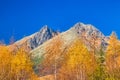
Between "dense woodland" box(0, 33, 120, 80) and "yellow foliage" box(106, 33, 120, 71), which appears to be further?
"yellow foliage" box(106, 33, 120, 71)

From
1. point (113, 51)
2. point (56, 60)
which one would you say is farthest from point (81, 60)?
point (113, 51)

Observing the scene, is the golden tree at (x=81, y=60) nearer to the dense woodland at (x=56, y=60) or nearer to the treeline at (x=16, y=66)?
the dense woodland at (x=56, y=60)

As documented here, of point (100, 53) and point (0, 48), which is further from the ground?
point (0, 48)

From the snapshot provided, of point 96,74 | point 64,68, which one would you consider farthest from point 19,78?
point 96,74

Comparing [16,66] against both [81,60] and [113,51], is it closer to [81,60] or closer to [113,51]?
[81,60]

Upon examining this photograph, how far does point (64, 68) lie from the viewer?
95.8 m

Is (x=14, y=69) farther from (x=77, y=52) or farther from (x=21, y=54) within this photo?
(x=77, y=52)

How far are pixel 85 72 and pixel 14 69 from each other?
1511cm

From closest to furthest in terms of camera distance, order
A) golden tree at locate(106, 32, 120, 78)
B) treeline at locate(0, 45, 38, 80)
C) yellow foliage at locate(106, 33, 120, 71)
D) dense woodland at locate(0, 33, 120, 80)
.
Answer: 1. dense woodland at locate(0, 33, 120, 80)
2. treeline at locate(0, 45, 38, 80)
3. golden tree at locate(106, 32, 120, 78)
4. yellow foliage at locate(106, 33, 120, 71)

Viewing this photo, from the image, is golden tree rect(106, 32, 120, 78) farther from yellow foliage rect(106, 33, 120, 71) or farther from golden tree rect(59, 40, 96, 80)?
golden tree rect(59, 40, 96, 80)

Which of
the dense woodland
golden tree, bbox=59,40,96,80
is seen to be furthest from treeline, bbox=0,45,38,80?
golden tree, bbox=59,40,96,80

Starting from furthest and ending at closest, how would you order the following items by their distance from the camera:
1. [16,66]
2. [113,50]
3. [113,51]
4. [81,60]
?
[113,50] < [113,51] < [16,66] < [81,60]

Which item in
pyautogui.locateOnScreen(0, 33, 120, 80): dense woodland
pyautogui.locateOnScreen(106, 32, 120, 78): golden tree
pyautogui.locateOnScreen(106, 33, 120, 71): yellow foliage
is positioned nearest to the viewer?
pyautogui.locateOnScreen(0, 33, 120, 80): dense woodland

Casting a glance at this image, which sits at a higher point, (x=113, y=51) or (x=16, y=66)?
(x=113, y=51)
